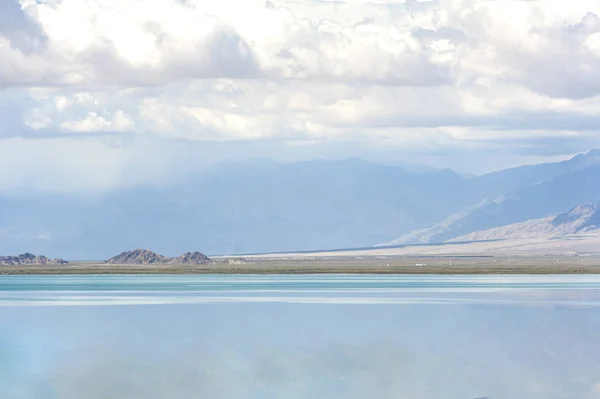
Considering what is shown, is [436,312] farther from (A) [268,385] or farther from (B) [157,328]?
(A) [268,385]

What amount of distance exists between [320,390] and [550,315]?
36.6 m

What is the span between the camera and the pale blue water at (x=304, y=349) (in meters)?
42.6

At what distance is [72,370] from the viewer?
1925 inches

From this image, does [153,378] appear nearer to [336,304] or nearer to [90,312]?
[90,312]

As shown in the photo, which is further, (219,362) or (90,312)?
(90,312)

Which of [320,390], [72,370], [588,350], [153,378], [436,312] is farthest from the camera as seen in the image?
[436,312]

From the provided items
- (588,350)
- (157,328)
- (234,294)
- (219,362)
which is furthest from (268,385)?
(234,294)

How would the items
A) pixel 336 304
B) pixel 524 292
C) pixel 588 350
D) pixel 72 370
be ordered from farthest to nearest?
pixel 524 292 → pixel 336 304 → pixel 588 350 → pixel 72 370

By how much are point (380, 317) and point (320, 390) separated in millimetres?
34009

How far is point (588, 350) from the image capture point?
53250 millimetres

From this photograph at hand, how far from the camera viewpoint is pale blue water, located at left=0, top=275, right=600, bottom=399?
4262 cm

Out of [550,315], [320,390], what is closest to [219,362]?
[320,390]

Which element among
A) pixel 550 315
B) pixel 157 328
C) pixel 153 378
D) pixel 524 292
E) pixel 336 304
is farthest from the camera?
pixel 524 292

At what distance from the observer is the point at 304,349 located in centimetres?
5562
